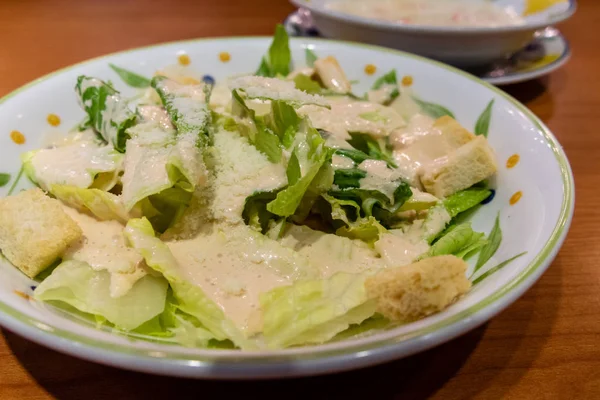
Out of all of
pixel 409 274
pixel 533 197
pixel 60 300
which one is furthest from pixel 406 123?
pixel 60 300

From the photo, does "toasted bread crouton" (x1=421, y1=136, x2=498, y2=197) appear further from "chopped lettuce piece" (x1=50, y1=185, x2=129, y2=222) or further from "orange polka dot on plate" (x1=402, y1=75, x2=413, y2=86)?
"chopped lettuce piece" (x1=50, y1=185, x2=129, y2=222)

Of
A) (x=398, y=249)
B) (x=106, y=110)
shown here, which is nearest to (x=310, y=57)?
(x=106, y=110)

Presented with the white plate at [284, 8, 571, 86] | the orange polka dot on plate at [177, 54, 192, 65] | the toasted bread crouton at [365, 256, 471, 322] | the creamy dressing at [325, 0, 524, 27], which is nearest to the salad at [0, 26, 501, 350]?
the toasted bread crouton at [365, 256, 471, 322]

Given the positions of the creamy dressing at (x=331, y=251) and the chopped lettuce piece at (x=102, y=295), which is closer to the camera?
the chopped lettuce piece at (x=102, y=295)

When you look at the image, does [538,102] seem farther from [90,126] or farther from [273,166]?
[90,126]

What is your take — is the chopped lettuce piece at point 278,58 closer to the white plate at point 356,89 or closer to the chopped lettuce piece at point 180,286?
the white plate at point 356,89

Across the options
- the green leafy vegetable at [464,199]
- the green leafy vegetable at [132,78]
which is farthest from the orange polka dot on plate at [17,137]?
the green leafy vegetable at [464,199]
